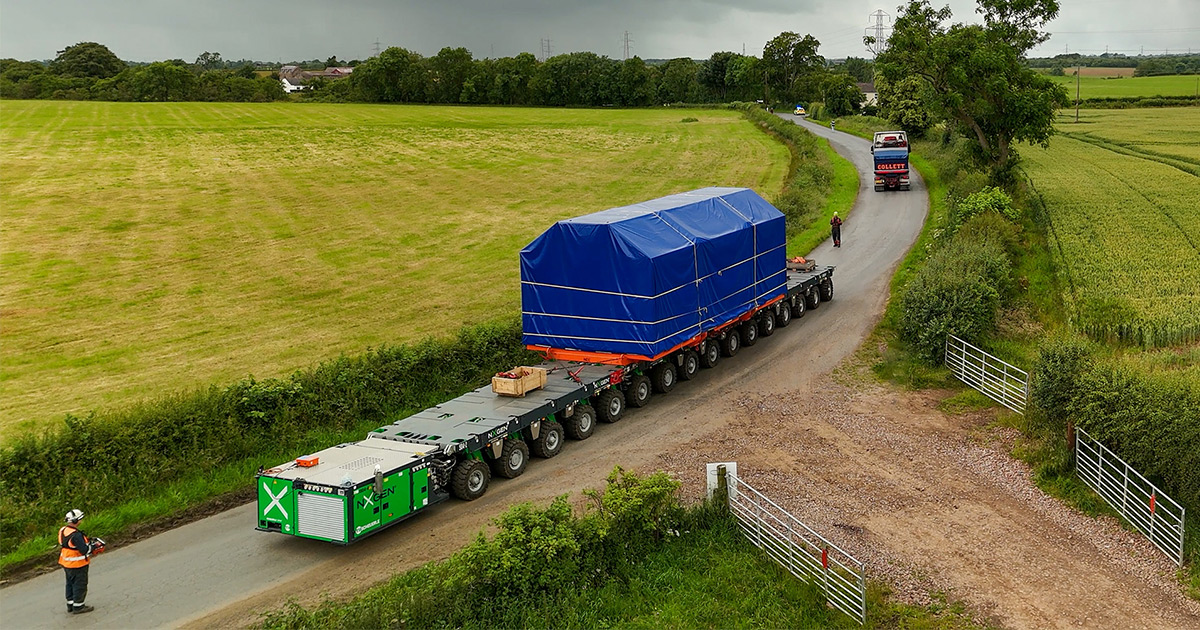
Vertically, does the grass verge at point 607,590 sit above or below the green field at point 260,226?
below

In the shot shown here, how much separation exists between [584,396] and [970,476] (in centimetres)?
797

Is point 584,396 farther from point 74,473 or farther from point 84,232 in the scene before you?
point 84,232

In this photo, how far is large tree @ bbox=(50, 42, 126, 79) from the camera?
111625 mm

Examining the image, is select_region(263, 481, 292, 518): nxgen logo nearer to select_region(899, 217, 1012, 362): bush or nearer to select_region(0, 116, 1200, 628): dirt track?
select_region(0, 116, 1200, 628): dirt track

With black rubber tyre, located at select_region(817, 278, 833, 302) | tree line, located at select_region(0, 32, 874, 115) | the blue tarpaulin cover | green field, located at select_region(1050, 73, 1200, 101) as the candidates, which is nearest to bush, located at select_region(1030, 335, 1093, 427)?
the blue tarpaulin cover

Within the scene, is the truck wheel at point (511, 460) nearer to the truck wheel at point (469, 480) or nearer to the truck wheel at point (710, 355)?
the truck wheel at point (469, 480)

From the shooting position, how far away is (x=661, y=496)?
16.3 meters

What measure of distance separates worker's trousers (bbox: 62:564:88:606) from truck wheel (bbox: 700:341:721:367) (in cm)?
1604

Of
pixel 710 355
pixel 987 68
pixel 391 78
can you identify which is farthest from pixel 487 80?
pixel 710 355

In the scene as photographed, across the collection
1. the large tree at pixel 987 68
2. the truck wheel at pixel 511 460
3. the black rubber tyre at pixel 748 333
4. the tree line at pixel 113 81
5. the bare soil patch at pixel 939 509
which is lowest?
the bare soil patch at pixel 939 509

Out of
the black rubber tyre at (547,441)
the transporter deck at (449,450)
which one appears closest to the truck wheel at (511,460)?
the transporter deck at (449,450)

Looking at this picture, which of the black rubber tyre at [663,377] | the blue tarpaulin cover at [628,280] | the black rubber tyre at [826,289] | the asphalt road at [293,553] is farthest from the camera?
the black rubber tyre at [826,289]

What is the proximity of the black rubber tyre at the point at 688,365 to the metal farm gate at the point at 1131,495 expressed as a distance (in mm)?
9489

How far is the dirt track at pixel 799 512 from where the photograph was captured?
14906 mm
